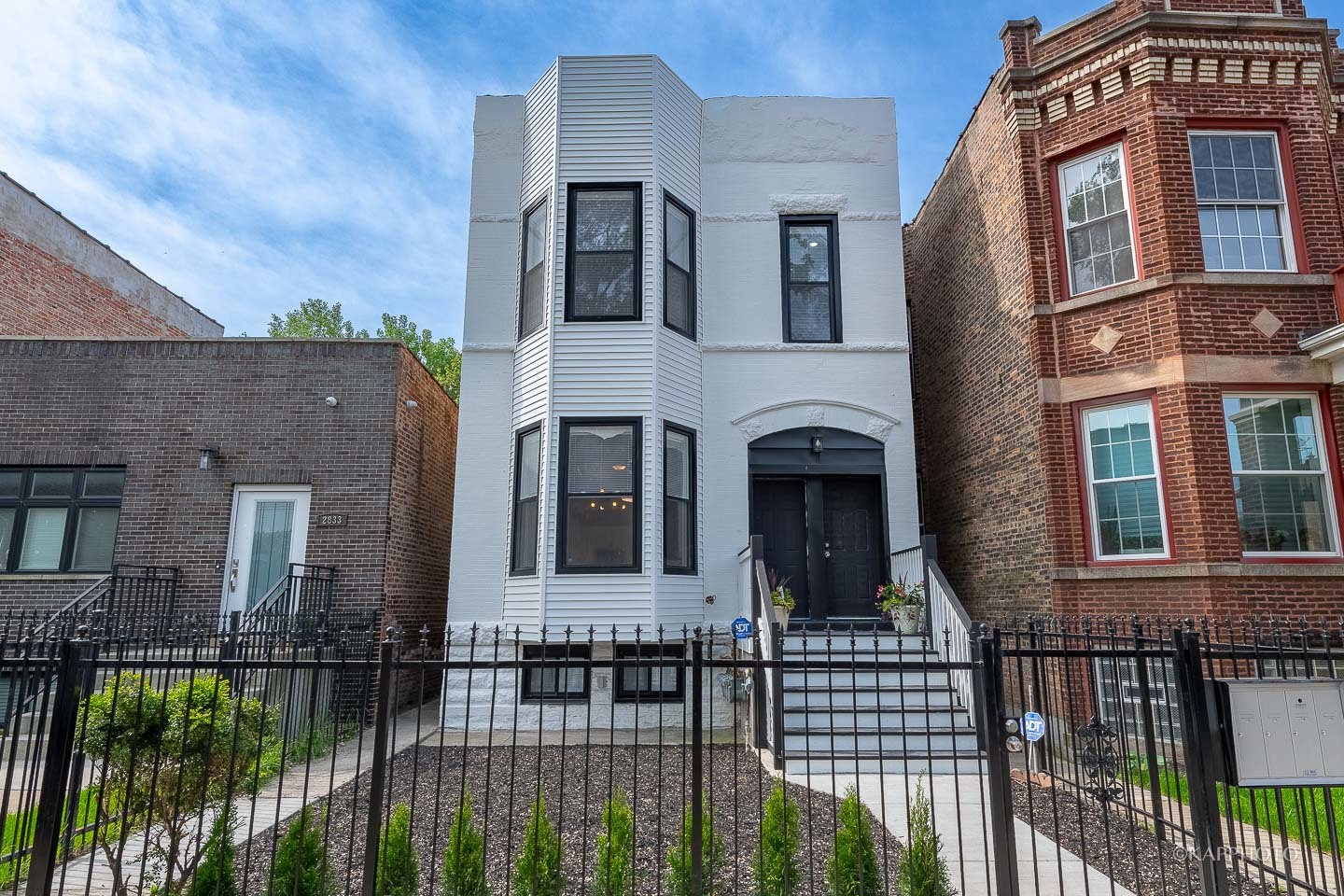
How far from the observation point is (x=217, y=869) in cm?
410

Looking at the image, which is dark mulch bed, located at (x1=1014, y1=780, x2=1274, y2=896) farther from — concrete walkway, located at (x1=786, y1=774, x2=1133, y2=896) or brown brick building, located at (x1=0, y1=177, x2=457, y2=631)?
brown brick building, located at (x1=0, y1=177, x2=457, y2=631)

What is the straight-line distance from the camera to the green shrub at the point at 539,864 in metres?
4.18

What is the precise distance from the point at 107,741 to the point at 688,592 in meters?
7.25

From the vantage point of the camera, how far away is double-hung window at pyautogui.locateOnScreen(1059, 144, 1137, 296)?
961cm

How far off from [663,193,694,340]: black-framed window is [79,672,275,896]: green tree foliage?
7.98 metres

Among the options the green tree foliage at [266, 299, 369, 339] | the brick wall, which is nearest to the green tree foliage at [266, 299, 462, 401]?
the green tree foliage at [266, 299, 369, 339]

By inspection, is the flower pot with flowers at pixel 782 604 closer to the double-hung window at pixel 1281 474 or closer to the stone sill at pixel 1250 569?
the stone sill at pixel 1250 569

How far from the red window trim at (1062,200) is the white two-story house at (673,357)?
93.6 inches

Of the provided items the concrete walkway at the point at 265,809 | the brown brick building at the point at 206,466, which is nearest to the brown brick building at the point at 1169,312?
the concrete walkway at the point at 265,809

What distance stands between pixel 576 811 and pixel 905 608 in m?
5.07

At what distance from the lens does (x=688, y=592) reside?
10.6 metres

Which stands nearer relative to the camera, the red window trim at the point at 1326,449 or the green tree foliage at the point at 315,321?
the red window trim at the point at 1326,449

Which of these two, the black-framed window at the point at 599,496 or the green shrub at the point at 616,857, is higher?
the black-framed window at the point at 599,496

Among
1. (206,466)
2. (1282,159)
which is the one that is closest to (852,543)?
(1282,159)
